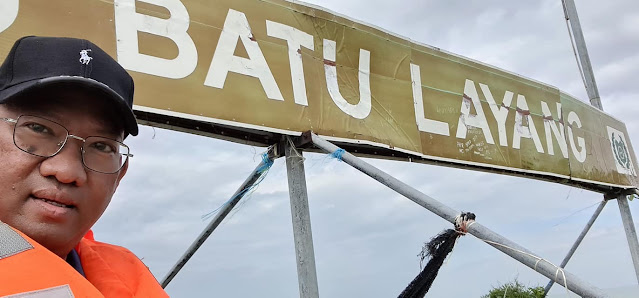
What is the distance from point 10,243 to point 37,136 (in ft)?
0.90

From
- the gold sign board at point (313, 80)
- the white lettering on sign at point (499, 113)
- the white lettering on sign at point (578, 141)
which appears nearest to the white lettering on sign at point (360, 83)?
the gold sign board at point (313, 80)

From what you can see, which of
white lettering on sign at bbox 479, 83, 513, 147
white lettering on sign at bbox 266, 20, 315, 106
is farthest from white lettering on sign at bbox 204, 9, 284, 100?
white lettering on sign at bbox 479, 83, 513, 147

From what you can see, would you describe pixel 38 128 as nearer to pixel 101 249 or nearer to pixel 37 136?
pixel 37 136

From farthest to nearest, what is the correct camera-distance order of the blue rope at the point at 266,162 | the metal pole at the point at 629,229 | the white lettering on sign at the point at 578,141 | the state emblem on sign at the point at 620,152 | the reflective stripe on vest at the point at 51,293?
the state emblem on sign at the point at 620,152 → the metal pole at the point at 629,229 → the white lettering on sign at the point at 578,141 → the blue rope at the point at 266,162 → the reflective stripe on vest at the point at 51,293

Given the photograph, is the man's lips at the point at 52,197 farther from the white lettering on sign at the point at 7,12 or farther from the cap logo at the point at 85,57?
the white lettering on sign at the point at 7,12

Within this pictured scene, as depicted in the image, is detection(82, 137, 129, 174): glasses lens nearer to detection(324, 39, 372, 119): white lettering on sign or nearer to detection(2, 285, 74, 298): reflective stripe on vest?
detection(2, 285, 74, 298): reflective stripe on vest

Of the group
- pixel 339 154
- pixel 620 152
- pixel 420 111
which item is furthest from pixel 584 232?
pixel 339 154

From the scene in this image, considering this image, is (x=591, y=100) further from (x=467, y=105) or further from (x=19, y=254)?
(x=19, y=254)

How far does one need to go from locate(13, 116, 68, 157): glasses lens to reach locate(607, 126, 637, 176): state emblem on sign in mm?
9345

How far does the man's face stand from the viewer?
1.19 m

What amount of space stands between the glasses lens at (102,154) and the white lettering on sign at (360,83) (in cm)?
321

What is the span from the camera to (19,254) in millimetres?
1072

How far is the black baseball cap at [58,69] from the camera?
1.19m

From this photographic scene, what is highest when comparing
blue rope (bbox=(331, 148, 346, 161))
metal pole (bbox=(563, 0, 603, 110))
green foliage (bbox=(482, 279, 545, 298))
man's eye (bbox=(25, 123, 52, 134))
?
metal pole (bbox=(563, 0, 603, 110))
